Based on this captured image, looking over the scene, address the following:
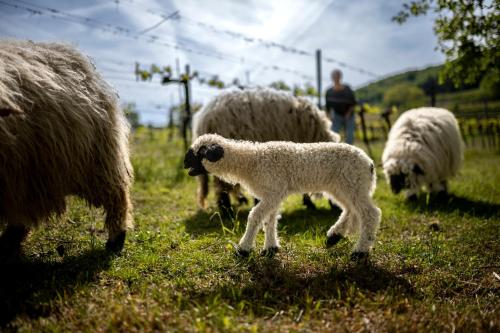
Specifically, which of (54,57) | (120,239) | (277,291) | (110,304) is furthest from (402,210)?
(54,57)

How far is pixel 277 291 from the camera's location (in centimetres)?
283

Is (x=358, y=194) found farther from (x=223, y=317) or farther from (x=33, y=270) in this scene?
(x=33, y=270)

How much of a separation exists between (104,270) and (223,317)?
1.45m

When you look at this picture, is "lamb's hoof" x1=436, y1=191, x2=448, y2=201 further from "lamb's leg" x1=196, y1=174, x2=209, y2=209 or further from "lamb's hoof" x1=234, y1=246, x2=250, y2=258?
"lamb's hoof" x1=234, y1=246, x2=250, y2=258

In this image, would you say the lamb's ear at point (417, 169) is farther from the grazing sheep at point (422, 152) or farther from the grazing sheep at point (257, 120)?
the grazing sheep at point (257, 120)

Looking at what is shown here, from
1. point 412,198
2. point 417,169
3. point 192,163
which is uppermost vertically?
point 192,163

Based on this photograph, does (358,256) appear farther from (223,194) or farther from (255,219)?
(223,194)

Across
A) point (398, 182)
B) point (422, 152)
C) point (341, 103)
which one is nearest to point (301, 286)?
point (398, 182)

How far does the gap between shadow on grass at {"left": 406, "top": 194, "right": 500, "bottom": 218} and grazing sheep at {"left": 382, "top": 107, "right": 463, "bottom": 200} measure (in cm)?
30

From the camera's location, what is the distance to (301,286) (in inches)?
114

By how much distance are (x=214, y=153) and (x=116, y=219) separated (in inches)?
52.9

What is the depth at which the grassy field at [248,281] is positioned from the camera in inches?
93.9

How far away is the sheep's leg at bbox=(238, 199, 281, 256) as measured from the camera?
3.39m

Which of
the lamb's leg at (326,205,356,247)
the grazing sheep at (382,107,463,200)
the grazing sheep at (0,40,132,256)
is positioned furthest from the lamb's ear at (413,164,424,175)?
the grazing sheep at (0,40,132,256)
